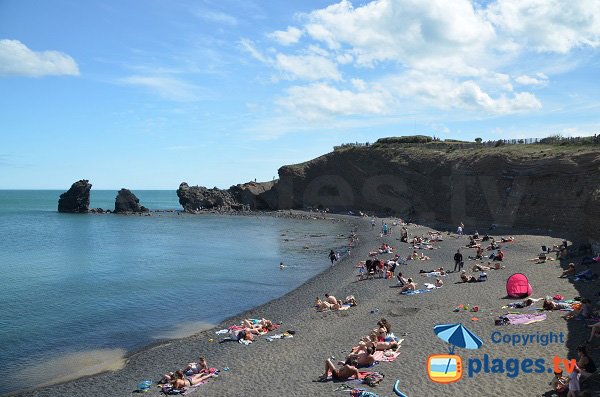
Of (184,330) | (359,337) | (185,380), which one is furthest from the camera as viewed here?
(184,330)

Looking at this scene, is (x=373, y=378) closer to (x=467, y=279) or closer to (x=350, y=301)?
(x=350, y=301)

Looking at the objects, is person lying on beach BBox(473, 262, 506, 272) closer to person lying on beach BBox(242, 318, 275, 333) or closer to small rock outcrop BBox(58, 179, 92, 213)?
person lying on beach BBox(242, 318, 275, 333)

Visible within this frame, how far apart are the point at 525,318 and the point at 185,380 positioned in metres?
11.7

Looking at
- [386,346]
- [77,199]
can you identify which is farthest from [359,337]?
[77,199]

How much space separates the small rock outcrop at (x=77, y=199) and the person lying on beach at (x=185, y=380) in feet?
326

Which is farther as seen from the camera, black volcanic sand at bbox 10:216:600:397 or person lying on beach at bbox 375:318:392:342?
person lying on beach at bbox 375:318:392:342

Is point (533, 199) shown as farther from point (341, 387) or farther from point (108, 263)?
point (108, 263)

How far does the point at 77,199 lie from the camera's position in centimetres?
10475

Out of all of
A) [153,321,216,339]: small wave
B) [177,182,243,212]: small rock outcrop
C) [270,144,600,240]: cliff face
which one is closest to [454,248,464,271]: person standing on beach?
[270,144,600,240]: cliff face

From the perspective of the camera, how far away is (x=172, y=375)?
14633 mm

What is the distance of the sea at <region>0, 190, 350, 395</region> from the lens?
19.0 meters

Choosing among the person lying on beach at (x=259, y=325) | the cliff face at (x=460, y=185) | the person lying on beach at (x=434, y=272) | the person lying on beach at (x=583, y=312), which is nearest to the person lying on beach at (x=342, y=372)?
the person lying on beach at (x=259, y=325)

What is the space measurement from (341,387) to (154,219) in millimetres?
84730

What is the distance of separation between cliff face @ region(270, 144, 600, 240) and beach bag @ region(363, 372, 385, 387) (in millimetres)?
21131
